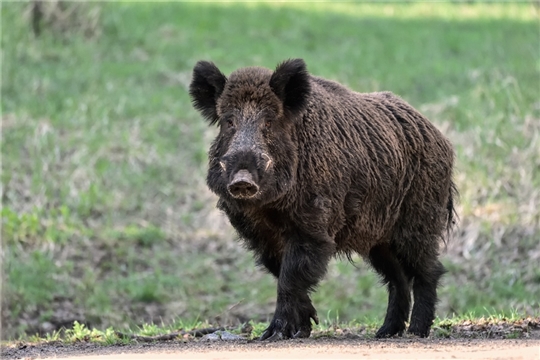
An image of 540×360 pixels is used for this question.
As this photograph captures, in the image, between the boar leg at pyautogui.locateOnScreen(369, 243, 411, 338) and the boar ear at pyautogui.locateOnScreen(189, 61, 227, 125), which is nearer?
the boar ear at pyautogui.locateOnScreen(189, 61, 227, 125)

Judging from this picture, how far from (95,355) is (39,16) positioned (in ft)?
48.3

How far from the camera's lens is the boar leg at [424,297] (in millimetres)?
8555

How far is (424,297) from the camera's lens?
8.75 metres

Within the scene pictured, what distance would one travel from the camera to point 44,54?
2016 cm

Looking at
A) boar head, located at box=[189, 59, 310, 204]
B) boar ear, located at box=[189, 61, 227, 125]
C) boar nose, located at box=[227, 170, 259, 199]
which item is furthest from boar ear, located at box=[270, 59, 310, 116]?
boar nose, located at box=[227, 170, 259, 199]

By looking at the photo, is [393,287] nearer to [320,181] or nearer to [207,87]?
[320,181]

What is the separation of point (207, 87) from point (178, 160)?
28.7 ft

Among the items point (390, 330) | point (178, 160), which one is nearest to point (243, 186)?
point (390, 330)

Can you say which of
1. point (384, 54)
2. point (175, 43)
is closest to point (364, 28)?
point (384, 54)

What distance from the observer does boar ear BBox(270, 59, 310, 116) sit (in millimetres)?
7812

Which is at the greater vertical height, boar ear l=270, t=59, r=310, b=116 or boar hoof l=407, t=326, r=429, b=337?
boar ear l=270, t=59, r=310, b=116

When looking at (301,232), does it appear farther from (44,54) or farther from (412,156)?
(44,54)

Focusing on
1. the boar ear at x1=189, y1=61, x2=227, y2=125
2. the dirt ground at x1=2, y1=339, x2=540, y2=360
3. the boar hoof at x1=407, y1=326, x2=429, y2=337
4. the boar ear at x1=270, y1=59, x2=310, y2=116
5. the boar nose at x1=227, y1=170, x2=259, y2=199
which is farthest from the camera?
the boar hoof at x1=407, y1=326, x2=429, y2=337

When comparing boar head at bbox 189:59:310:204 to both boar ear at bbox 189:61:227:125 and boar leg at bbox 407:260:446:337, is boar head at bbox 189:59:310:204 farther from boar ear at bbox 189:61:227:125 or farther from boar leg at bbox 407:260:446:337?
boar leg at bbox 407:260:446:337
